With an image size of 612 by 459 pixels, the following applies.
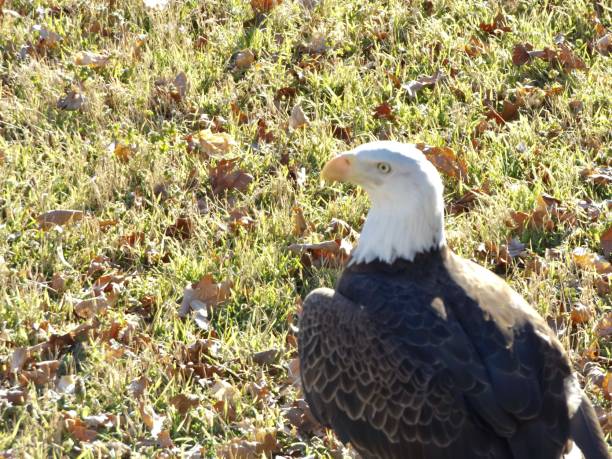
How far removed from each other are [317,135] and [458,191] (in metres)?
1.16

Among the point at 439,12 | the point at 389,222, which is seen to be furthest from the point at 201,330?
the point at 439,12

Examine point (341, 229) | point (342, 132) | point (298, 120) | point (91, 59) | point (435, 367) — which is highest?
point (91, 59)

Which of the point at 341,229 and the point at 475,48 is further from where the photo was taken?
the point at 475,48

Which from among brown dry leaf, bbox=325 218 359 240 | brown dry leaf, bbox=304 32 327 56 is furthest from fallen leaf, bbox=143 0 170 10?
brown dry leaf, bbox=325 218 359 240

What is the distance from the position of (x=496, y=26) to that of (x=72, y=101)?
3585 millimetres

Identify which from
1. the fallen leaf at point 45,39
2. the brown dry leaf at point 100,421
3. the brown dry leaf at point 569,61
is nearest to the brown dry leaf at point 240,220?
the brown dry leaf at point 100,421

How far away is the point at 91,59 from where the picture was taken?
9039 millimetres

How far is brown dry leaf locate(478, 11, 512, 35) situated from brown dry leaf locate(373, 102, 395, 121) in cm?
147

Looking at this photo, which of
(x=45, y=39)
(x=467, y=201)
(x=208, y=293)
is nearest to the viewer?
(x=208, y=293)

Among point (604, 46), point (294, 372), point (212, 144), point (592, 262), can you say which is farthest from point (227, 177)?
point (604, 46)

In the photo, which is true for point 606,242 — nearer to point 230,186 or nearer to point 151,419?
point 230,186

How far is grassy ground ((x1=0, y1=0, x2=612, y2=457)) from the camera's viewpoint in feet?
20.3

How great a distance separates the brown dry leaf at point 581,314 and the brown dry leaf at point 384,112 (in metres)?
2.51

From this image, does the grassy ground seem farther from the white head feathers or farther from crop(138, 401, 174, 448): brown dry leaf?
the white head feathers
